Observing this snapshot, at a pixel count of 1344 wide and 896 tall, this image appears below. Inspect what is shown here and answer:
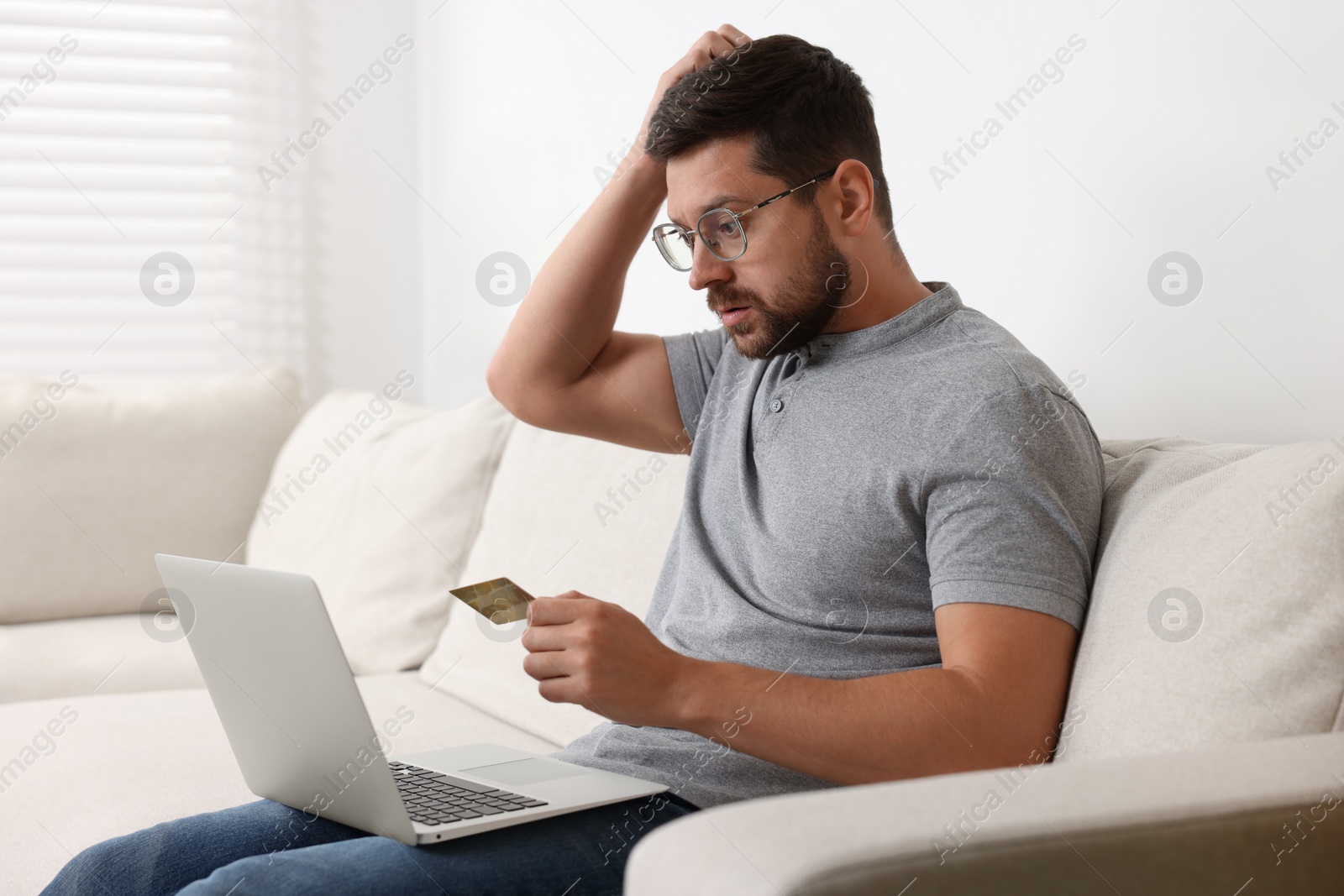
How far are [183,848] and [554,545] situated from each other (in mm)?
794

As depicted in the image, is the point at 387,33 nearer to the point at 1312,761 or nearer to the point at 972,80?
the point at 972,80

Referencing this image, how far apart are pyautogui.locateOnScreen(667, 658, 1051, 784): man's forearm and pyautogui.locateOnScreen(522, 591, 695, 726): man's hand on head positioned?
0.02m

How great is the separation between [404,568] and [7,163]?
1.86 meters

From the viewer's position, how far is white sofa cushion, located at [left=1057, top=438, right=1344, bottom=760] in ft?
2.90

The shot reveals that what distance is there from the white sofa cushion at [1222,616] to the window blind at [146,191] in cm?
278

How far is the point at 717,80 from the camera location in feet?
4.29

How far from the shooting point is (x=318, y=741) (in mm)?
1013

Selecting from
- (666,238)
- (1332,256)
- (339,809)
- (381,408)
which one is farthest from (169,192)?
(1332,256)

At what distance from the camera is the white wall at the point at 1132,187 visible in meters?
1.18

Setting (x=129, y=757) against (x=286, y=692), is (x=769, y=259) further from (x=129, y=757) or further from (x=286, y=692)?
(x=129, y=757)

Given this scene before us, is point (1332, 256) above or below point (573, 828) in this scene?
above

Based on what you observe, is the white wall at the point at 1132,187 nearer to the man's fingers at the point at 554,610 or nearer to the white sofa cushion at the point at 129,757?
the man's fingers at the point at 554,610

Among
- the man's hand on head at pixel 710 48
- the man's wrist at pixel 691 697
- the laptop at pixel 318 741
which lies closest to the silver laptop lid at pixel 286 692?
the laptop at pixel 318 741

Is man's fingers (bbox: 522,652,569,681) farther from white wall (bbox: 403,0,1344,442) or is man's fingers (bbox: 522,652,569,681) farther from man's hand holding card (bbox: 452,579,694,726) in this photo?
white wall (bbox: 403,0,1344,442)
